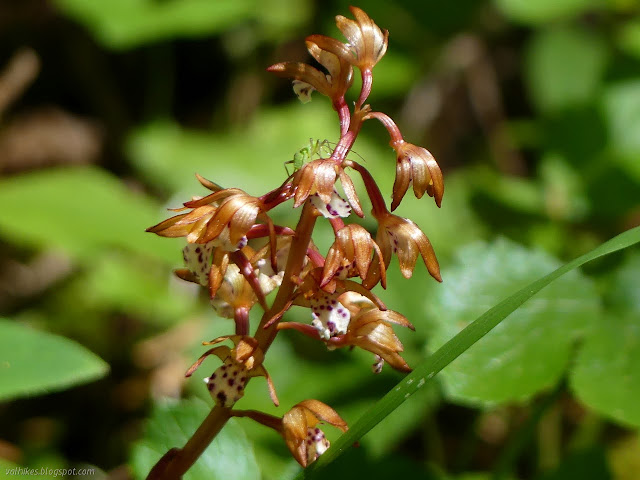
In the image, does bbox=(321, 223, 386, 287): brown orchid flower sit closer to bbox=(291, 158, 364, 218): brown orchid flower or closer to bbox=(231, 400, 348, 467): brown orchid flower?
bbox=(291, 158, 364, 218): brown orchid flower

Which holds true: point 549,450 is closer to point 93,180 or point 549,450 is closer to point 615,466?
point 615,466

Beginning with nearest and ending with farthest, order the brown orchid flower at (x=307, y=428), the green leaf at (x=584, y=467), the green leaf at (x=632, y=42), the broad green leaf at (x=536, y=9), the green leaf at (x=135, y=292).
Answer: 1. the brown orchid flower at (x=307, y=428)
2. the green leaf at (x=584, y=467)
3. the green leaf at (x=135, y=292)
4. the green leaf at (x=632, y=42)
5. the broad green leaf at (x=536, y=9)

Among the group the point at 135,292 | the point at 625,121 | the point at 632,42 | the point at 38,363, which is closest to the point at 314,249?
the point at 38,363

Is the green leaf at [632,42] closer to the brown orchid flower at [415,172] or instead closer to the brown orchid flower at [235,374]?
the brown orchid flower at [415,172]

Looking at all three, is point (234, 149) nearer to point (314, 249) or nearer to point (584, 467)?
point (584, 467)

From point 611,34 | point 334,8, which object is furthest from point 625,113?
point 334,8

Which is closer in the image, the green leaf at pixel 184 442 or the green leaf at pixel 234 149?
the green leaf at pixel 184 442

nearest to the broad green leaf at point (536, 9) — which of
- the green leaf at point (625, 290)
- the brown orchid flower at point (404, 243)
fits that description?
the green leaf at point (625, 290)
